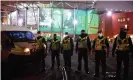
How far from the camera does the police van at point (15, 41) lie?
11.8 m

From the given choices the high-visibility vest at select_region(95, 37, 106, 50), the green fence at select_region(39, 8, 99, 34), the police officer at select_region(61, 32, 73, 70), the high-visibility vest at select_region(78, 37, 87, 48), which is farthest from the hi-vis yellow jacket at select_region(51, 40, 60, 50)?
the green fence at select_region(39, 8, 99, 34)

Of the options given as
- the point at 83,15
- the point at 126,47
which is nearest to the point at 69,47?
the point at 126,47

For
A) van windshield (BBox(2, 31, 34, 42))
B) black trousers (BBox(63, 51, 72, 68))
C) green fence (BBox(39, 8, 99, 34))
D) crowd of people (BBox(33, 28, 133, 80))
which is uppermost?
green fence (BBox(39, 8, 99, 34))

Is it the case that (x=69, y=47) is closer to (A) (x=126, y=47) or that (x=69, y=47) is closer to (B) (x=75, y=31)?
(A) (x=126, y=47)

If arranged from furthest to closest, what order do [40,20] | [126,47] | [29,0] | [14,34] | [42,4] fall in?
1. [40,20]
2. [42,4]
3. [29,0]
4. [14,34]
5. [126,47]

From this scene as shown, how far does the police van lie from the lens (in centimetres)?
1184

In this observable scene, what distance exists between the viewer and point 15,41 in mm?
12953

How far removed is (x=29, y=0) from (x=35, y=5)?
91.5 inches

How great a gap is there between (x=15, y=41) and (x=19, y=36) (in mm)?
713

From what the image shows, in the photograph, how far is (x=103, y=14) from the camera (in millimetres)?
31312

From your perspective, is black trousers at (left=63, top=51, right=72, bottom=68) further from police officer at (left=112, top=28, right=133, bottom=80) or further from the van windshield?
police officer at (left=112, top=28, right=133, bottom=80)

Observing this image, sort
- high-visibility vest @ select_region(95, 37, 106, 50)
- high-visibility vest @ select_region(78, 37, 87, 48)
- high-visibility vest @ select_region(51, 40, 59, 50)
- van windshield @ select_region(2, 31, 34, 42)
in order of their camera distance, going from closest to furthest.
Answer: high-visibility vest @ select_region(95, 37, 106, 50) → high-visibility vest @ select_region(78, 37, 87, 48) → van windshield @ select_region(2, 31, 34, 42) → high-visibility vest @ select_region(51, 40, 59, 50)

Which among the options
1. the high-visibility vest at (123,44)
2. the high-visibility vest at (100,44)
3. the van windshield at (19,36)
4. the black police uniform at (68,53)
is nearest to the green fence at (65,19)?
the van windshield at (19,36)

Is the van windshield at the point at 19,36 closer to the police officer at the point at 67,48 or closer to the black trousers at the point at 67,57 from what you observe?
the police officer at the point at 67,48
